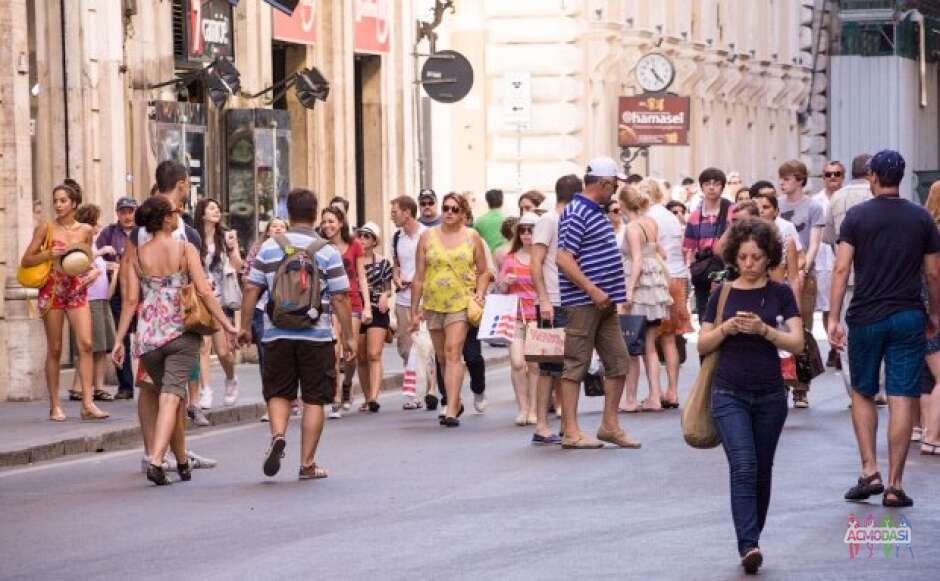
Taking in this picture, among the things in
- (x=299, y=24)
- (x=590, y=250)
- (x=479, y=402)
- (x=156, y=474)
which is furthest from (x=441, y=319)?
(x=299, y=24)

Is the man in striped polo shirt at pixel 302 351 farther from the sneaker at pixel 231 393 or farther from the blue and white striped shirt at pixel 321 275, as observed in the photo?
the sneaker at pixel 231 393

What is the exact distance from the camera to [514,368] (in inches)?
781

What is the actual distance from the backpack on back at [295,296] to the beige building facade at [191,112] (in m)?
7.55

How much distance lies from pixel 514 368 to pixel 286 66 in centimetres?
1298

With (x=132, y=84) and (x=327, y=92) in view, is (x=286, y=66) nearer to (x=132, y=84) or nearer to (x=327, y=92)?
(x=327, y=92)

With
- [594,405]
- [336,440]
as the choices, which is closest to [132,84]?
[594,405]

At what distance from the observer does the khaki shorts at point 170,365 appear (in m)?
15.4

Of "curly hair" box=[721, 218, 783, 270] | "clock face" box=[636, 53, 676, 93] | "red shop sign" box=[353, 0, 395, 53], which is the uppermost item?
"red shop sign" box=[353, 0, 395, 53]

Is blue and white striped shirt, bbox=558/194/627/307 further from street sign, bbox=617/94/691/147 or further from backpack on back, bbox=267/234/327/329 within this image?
street sign, bbox=617/94/691/147

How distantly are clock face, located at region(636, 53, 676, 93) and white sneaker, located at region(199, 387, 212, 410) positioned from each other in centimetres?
2388

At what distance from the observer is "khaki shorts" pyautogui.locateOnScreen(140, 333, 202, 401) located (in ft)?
50.6

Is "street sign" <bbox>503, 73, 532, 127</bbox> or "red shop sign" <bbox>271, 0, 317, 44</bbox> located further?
"street sign" <bbox>503, 73, 532, 127</bbox>

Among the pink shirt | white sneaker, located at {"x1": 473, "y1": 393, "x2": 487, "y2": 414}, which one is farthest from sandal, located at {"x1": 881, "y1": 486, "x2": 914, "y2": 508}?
white sneaker, located at {"x1": 473, "y1": 393, "x2": 487, "y2": 414}

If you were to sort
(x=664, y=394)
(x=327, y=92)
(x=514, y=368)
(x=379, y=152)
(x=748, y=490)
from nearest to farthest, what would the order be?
(x=748, y=490), (x=514, y=368), (x=664, y=394), (x=327, y=92), (x=379, y=152)
